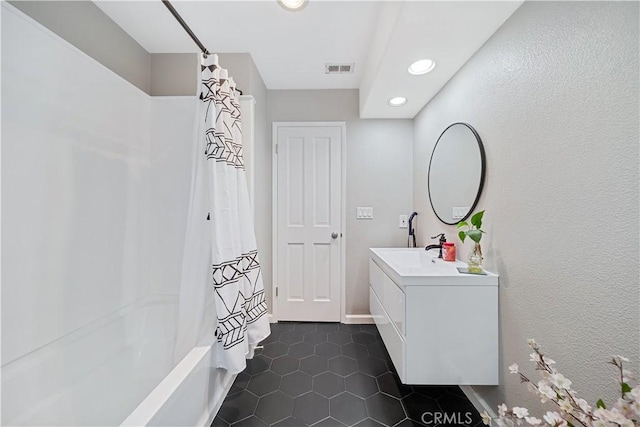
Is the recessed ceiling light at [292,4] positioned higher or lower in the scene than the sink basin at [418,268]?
higher

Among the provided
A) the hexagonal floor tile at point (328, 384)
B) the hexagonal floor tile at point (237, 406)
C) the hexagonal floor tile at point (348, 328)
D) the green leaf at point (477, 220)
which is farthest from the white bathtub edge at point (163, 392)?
the green leaf at point (477, 220)

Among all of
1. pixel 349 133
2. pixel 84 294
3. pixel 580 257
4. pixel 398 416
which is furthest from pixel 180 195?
pixel 580 257

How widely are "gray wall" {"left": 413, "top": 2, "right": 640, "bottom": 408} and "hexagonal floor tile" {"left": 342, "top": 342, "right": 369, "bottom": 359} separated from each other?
36.5 inches

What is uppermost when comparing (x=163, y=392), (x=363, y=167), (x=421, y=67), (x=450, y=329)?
(x=421, y=67)

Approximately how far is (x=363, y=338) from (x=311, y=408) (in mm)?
946

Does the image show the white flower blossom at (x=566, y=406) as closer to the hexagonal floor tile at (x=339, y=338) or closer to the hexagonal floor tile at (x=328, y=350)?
the hexagonal floor tile at (x=328, y=350)

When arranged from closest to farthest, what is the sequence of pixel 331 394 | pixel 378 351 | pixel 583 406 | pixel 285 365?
pixel 583 406, pixel 331 394, pixel 285 365, pixel 378 351

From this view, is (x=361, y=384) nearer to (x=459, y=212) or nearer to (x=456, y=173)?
(x=459, y=212)

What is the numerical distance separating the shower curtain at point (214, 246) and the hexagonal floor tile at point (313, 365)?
0.64m

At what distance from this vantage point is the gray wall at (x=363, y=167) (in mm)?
2660

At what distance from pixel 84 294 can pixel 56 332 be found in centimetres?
22

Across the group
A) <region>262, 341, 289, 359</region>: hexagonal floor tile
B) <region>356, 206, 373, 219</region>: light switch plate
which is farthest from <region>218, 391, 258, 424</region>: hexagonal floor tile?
<region>356, 206, 373, 219</region>: light switch plate
